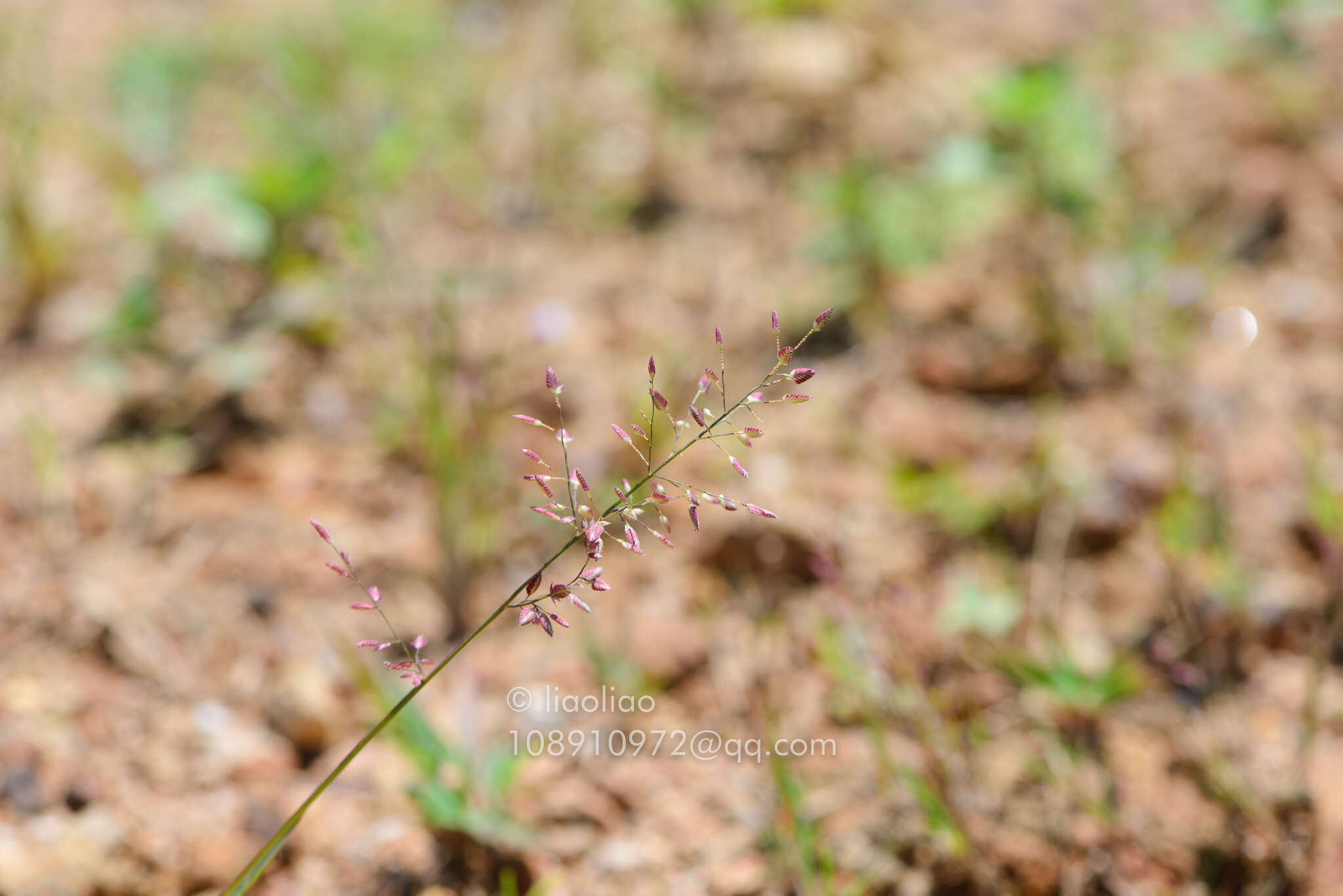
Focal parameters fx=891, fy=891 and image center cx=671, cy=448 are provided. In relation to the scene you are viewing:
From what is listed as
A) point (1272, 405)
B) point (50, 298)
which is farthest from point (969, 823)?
point (50, 298)

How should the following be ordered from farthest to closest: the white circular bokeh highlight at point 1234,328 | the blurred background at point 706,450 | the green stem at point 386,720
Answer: the white circular bokeh highlight at point 1234,328, the blurred background at point 706,450, the green stem at point 386,720

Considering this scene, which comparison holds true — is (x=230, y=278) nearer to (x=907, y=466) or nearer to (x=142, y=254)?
(x=142, y=254)

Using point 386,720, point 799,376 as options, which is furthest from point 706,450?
point 386,720

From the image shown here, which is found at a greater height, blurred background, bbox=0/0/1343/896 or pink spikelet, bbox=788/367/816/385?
pink spikelet, bbox=788/367/816/385

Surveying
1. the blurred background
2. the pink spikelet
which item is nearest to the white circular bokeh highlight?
the blurred background

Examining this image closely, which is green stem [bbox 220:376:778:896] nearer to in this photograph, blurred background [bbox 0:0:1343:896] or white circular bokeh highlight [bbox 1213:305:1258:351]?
blurred background [bbox 0:0:1343:896]

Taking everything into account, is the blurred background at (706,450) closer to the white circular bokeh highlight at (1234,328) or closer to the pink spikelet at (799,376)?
the white circular bokeh highlight at (1234,328)

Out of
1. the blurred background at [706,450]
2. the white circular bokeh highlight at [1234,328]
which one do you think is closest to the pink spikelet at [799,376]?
the blurred background at [706,450]

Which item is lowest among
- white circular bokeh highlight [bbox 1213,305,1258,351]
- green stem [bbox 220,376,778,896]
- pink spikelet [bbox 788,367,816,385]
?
white circular bokeh highlight [bbox 1213,305,1258,351]
